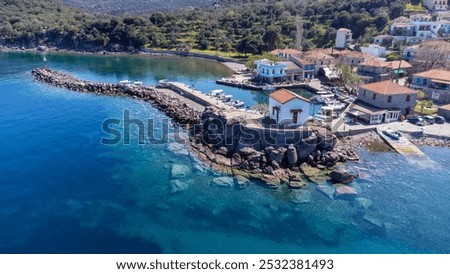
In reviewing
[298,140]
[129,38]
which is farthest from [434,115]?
[129,38]

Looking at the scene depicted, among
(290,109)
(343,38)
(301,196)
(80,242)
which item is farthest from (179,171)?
(343,38)

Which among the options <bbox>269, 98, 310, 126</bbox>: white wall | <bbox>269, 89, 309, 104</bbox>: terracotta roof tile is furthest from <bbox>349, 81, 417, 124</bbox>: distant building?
<bbox>269, 89, 309, 104</bbox>: terracotta roof tile

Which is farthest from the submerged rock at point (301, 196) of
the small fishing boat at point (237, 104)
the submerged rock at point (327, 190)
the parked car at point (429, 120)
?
the parked car at point (429, 120)

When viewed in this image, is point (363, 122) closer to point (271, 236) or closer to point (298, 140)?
point (298, 140)

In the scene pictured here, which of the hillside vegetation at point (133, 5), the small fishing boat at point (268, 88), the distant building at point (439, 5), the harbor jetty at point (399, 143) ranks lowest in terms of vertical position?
the harbor jetty at point (399, 143)

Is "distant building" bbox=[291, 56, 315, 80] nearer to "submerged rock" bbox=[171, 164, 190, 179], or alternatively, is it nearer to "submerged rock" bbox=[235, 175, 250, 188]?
"submerged rock" bbox=[235, 175, 250, 188]

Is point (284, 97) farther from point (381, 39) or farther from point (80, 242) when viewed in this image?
point (381, 39)

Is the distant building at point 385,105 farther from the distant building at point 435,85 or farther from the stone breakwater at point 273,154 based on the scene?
the distant building at point 435,85
